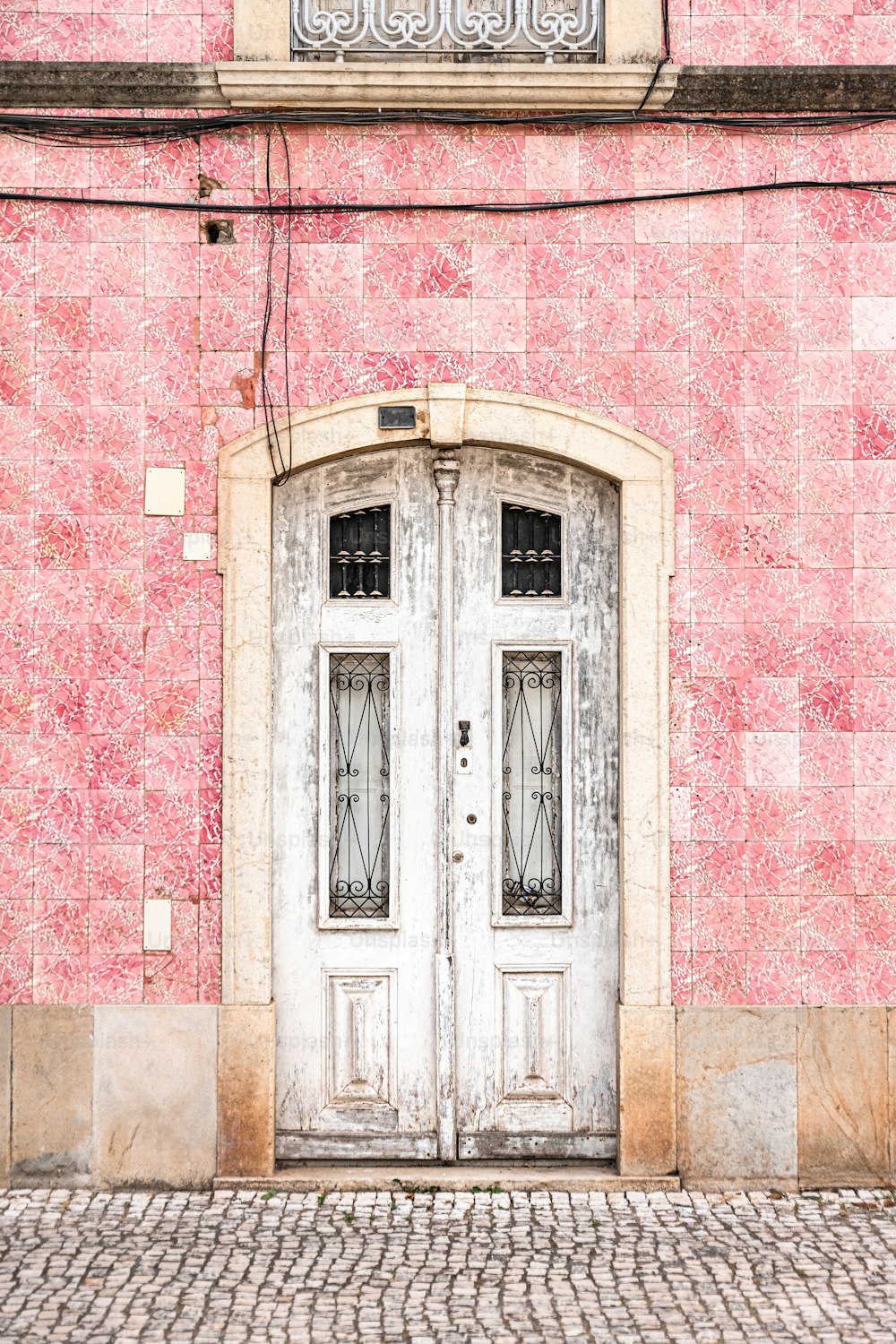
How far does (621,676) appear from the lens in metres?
5.52

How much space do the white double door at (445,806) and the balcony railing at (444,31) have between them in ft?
5.70

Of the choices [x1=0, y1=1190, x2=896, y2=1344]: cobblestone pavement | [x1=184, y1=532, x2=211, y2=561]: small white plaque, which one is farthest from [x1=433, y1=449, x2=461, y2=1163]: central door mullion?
[x1=184, y1=532, x2=211, y2=561]: small white plaque

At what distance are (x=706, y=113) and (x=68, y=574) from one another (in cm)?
344

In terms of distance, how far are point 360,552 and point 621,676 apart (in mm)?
1310

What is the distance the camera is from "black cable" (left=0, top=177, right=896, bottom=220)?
5.43m

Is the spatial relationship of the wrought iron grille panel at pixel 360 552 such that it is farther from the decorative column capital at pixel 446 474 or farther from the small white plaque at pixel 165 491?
the small white plaque at pixel 165 491

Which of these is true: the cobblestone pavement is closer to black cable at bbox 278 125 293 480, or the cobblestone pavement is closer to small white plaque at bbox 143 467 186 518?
small white plaque at bbox 143 467 186 518

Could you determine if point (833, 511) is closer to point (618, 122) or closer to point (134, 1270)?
point (618, 122)

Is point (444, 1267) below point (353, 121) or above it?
below

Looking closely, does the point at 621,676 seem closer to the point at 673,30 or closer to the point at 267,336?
the point at 267,336

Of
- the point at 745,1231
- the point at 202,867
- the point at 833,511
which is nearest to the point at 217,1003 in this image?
the point at 202,867

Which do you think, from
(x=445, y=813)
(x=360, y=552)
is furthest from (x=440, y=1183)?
(x=360, y=552)

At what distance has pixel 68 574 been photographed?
544 centimetres

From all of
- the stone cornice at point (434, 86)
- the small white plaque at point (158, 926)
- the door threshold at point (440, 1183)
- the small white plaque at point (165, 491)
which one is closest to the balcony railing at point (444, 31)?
the stone cornice at point (434, 86)
